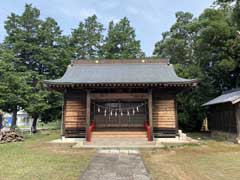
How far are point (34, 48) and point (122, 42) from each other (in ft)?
38.0

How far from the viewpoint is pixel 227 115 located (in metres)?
12.9

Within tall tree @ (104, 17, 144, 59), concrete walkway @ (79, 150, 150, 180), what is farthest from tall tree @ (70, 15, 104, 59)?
concrete walkway @ (79, 150, 150, 180)

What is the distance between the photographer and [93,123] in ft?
38.7

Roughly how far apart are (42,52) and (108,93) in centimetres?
1181

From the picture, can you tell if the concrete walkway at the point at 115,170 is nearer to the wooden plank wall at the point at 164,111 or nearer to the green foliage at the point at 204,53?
the wooden plank wall at the point at 164,111

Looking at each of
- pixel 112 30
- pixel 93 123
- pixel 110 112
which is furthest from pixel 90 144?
pixel 112 30

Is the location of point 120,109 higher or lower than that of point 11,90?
lower

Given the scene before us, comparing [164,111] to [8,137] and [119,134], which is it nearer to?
[119,134]

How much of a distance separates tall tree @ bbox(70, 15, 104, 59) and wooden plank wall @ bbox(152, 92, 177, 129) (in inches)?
576

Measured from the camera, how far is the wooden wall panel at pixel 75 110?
11.9 m

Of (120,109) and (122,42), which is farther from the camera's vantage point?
(122,42)

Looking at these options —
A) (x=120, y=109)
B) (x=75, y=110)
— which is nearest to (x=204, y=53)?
(x=120, y=109)

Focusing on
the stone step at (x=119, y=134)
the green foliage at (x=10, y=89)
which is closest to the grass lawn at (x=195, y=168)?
the stone step at (x=119, y=134)

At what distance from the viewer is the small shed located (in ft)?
37.4
